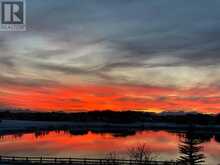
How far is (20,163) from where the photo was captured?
4341 cm

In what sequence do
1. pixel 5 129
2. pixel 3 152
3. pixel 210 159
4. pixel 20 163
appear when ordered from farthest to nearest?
pixel 5 129 → pixel 3 152 → pixel 210 159 → pixel 20 163

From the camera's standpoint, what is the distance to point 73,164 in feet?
145

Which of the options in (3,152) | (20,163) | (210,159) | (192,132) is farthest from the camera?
(3,152)

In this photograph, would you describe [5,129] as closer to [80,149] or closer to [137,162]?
[80,149]

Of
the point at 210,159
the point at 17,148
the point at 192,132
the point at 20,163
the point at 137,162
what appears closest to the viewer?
the point at 192,132

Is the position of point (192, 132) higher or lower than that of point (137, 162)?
higher

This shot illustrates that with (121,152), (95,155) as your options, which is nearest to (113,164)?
(95,155)

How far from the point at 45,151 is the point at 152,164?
134 ft

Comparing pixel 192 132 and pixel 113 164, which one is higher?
pixel 192 132

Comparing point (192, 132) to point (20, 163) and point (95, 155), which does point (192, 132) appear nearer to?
point (20, 163)

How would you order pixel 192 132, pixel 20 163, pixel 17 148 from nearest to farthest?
pixel 192 132 → pixel 20 163 → pixel 17 148

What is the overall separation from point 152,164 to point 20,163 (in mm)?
13618

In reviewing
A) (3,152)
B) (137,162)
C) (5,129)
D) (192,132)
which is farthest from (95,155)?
(5,129)

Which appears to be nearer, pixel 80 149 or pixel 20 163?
pixel 20 163
